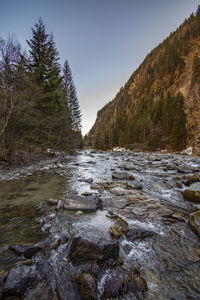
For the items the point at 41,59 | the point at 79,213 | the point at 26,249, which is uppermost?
the point at 41,59

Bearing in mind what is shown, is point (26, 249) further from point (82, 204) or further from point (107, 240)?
point (82, 204)

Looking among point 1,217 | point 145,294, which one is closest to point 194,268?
point 145,294

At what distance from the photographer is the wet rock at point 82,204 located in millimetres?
3445

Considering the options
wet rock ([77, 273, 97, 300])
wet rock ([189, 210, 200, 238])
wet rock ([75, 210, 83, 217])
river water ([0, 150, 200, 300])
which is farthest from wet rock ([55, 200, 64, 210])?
wet rock ([189, 210, 200, 238])

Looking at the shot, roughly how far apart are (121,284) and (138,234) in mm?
1094

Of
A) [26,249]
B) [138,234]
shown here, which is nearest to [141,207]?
[138,234]

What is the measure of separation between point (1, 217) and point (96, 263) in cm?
265

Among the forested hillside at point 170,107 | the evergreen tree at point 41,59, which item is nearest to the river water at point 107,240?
the evergreen tree at point 41,59

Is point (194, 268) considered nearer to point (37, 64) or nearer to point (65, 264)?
point (65, 264)

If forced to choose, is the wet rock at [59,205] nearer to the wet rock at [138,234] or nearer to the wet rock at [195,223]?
the wet rock at [138,234]

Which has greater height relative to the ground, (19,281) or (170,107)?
(170,107)

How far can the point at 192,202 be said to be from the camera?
3.98 m

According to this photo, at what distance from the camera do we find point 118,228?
2.58 metres

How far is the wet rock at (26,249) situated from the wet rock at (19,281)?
0.35m
